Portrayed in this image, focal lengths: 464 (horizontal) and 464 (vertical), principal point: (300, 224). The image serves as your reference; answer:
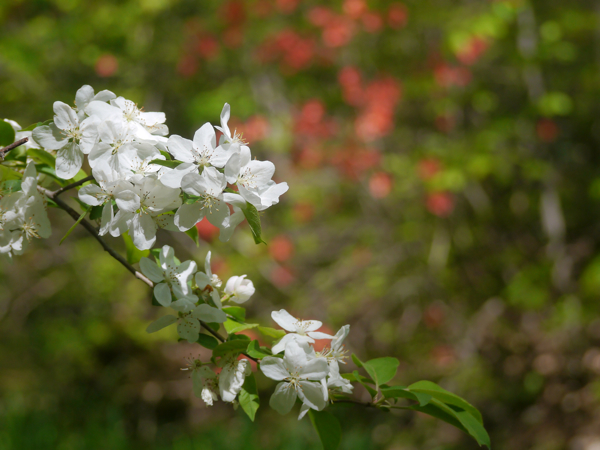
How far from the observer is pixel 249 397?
64 centimetres

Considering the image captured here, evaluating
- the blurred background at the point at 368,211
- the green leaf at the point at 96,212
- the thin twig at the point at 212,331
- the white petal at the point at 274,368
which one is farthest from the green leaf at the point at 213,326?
the blurred background at the point at 368,211

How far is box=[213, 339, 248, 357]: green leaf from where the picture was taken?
617 millimetres

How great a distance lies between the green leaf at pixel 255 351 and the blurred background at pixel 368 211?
7.45 ft

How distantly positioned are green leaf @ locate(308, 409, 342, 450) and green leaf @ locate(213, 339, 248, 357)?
5.3 inches

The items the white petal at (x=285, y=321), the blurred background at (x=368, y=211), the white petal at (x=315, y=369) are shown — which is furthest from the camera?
the blurred background at (x=368, y=211)

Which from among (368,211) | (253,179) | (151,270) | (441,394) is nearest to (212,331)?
(151,270)

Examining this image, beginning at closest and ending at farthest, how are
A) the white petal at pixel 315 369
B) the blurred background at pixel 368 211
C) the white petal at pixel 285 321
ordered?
the white petal at pixel 315 369 < the white petal at pixel 285 321 < the blurred background at pixel 368 211

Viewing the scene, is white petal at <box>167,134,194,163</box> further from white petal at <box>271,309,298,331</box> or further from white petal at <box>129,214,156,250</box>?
white petal at <box>271,309,298,331</box>

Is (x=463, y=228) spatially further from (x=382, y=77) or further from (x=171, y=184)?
(x=171, y=184)

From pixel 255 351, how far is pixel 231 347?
0.04 m

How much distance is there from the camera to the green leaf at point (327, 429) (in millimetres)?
609

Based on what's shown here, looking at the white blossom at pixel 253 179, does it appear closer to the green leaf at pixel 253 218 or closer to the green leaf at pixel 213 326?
the green leaf at pixel 253 218

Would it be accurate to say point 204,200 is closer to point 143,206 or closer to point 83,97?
point 143,206

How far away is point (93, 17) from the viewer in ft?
10.4
